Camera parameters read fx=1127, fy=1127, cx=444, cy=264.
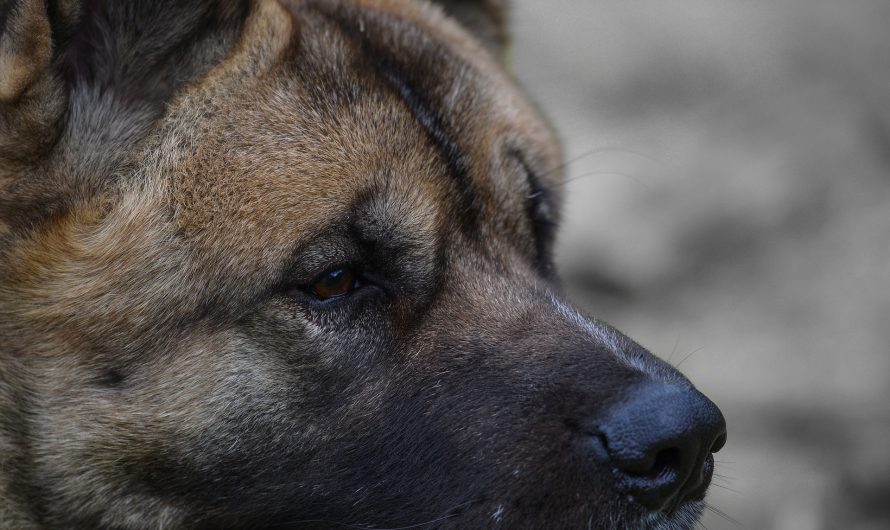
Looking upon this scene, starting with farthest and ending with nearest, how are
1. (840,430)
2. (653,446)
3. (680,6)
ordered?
(680,6)
(840,430)
(653,446)

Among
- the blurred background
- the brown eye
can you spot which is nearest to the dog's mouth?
the brown eye

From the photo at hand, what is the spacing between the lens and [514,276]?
3836 mm

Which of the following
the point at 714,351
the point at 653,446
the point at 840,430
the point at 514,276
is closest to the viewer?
the point at 653,446

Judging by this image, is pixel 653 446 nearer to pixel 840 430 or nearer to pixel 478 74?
pixel 478 74

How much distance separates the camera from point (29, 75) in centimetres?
323

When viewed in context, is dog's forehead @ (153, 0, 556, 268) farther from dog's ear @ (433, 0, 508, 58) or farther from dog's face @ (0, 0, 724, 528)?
dog's ear @ (433, 0, 508, 58)

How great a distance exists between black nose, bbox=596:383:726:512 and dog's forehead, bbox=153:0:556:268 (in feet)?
2.89

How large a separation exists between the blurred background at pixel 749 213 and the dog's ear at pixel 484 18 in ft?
1.60

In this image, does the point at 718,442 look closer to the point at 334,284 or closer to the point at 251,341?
the point at 334,284

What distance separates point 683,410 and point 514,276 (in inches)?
32.0

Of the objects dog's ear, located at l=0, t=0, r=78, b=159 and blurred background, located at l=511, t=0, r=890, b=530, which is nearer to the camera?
dog's ear, located at l=0, t=0, r=78, b=159

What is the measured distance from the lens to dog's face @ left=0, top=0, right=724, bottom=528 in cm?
331

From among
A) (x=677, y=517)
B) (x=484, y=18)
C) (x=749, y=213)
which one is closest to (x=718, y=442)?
(x=677, y=517)

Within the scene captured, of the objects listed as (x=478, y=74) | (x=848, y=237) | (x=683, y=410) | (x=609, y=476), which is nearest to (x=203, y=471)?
(x=609, y=476)
